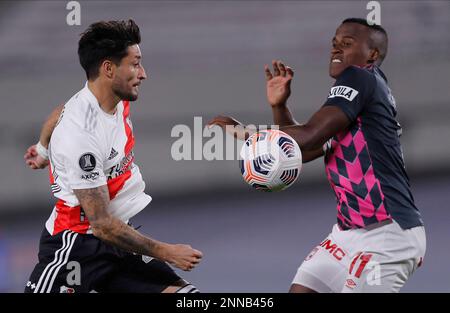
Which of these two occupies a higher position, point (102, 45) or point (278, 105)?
point (102, 45)

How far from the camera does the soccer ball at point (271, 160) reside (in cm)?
402

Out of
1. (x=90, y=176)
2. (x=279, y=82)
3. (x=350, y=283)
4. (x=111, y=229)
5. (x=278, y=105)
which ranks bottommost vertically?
(x=350, y=283)

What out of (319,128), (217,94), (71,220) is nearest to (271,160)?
(319,128)

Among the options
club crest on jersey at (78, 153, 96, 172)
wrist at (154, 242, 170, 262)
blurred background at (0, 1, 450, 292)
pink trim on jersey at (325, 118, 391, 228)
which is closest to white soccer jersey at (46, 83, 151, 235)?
club crest on jersey at (78, 153, 96, 172)

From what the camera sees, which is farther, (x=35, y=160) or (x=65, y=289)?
(x=35, y=160)

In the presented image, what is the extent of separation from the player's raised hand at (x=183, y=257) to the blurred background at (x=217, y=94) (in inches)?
108

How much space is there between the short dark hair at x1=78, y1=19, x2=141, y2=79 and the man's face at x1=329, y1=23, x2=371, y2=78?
107 cm

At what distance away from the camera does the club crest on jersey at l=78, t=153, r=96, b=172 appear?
4277 mm

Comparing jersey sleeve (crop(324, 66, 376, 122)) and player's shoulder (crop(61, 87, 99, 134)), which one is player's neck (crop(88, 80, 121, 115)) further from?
jersey sleeve (crop(324, 66, 376, 122))

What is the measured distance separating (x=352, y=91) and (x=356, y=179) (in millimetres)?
416

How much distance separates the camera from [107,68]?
457cm

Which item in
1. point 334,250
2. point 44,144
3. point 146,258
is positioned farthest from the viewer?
point 44,144

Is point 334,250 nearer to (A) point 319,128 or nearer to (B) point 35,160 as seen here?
(A) point 319,128

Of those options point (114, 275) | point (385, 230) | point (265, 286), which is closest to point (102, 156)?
point (114, 275)
